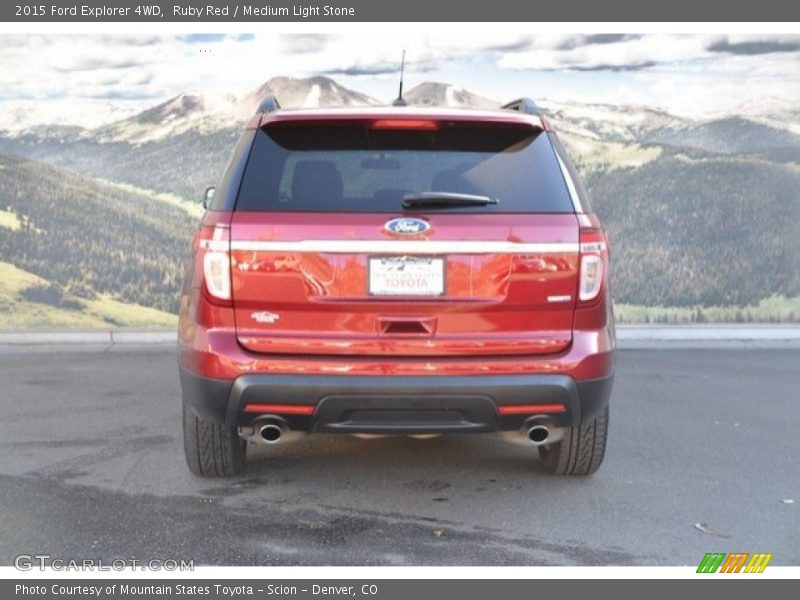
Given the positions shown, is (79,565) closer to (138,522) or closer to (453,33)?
(138,522)

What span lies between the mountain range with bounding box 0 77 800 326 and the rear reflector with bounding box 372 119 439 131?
5.64m

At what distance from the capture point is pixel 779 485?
17.6 ft

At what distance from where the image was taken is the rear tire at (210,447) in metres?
5.09

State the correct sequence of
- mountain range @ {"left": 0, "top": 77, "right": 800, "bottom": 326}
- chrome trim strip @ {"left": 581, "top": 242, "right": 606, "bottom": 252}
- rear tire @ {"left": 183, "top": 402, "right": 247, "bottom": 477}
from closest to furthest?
chrome trim strip @ {"left": 581, "top": 242, "right": 606, "bottom": 252}, rear tire @ {"left": 183, "top": 402, "right": 247, "bottom": 477}, mountain range @ {"left": 0, "top": 77, "right": 800, "bottom": 326}

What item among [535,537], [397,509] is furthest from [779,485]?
[397,509]

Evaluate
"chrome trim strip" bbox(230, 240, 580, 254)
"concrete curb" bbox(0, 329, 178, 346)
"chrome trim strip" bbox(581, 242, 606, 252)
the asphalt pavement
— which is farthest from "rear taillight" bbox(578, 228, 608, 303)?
"concrete curb" bbox(0, 329, 178, 346)

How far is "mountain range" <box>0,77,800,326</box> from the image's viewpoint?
10.3 m

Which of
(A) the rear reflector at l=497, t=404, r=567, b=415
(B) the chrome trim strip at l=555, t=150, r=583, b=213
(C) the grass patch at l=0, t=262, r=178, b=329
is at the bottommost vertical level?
(C) the grass patch at l=0, t=262, r=178, b=329

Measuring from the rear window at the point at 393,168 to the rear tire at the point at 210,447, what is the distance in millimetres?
1212

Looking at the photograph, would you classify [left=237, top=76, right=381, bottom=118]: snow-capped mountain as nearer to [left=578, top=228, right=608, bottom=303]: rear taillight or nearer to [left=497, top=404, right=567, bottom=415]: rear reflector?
[left=578, top=228, right=608, bottom=303]: rear taillight

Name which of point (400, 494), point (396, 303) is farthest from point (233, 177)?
point (400, 494)

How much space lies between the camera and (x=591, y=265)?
14.8 ft

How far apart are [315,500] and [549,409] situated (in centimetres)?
127

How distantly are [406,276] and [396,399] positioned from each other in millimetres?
513
